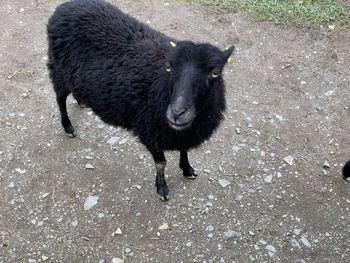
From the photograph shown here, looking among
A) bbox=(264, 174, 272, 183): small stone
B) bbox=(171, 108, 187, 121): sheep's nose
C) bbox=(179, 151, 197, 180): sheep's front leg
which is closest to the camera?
bbox=(171, 108, 187, 121): sheep's nose

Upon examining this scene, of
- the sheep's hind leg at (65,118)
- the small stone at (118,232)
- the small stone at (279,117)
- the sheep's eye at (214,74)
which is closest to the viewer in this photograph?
the sheep's eye at (214,74)

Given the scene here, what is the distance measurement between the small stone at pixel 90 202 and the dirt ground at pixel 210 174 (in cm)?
1

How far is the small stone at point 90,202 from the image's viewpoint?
17.1ft

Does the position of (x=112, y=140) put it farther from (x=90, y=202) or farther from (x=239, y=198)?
(x=239, y=198)

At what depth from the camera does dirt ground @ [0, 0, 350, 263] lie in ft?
15.9


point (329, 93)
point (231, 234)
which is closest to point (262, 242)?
point (231, 234)

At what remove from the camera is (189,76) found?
13.1 ft

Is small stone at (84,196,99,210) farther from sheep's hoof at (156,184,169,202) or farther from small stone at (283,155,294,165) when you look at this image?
small stone at (283,155,294,165)

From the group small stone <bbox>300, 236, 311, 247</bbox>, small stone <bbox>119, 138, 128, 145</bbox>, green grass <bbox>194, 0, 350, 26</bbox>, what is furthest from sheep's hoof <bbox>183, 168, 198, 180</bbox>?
green grass <bbox>194, 0, 350, 26</bbox>

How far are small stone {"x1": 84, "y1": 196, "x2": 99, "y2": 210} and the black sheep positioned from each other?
79 cm

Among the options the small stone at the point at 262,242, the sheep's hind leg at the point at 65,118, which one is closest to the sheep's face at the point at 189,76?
the small stone at the point at 262,242

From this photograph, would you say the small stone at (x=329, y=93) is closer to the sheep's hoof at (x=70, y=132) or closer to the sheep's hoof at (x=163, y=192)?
the sheep's hoof at (x=163, y=192)

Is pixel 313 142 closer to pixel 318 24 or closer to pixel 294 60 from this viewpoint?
pixel 294 60

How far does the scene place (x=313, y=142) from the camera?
587 centimetres
